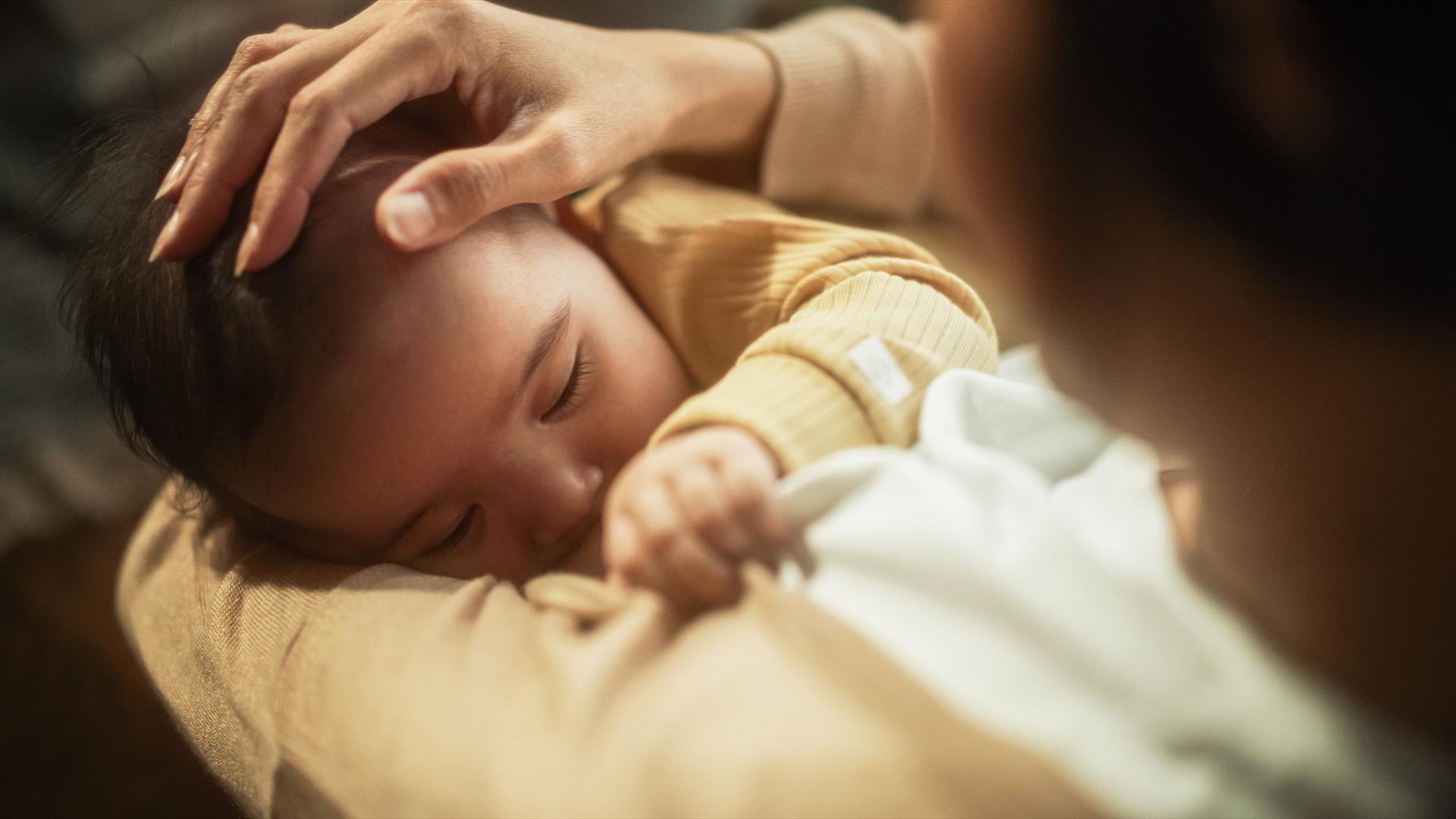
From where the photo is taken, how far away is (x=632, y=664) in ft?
1.52

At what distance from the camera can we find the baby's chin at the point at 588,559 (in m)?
0.69

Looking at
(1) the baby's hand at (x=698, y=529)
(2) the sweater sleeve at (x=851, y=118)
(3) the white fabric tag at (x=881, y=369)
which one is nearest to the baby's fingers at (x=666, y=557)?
(1) the baby's hand at (x=698, y=529)

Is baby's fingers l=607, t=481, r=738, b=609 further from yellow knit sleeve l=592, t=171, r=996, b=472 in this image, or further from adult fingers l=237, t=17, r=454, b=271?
adult fingers l=237, t=17, r=454, b=271

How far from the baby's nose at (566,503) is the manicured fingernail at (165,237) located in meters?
0.31

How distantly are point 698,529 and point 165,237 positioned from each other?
17.5 inches

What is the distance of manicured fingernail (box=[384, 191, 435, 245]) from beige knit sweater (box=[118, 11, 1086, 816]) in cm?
22

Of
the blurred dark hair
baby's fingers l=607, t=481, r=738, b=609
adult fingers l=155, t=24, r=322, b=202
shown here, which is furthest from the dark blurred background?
the blurred dark hair

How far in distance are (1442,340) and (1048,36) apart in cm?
20

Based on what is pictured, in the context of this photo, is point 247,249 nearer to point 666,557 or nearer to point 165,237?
point 165,237

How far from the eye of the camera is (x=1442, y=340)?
35 cm

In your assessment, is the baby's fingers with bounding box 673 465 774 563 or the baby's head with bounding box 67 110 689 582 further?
the baby's head with bounding box 67 110 689 582

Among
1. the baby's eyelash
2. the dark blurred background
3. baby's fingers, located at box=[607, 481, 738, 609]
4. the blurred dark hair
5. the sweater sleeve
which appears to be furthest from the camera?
the sweater sleeve

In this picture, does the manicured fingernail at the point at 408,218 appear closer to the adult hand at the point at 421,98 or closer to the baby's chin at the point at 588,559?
the adult hand at the point at 421,98

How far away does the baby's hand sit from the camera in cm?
48
